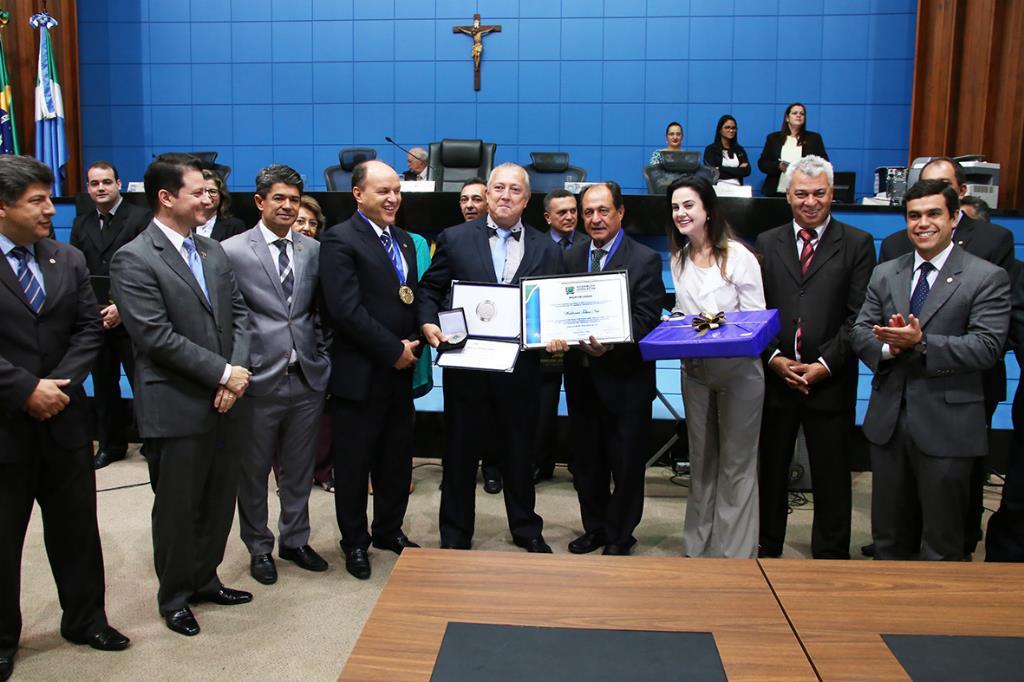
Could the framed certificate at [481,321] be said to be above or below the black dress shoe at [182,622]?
above

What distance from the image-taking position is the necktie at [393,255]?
3.49m

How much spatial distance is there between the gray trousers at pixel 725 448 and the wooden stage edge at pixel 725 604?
1.69m

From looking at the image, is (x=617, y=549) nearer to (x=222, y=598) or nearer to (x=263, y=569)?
(x=263, y=569)

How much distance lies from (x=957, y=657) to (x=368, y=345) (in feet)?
8.11

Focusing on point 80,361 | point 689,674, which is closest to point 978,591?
point 689,674

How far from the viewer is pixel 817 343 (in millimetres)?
3387

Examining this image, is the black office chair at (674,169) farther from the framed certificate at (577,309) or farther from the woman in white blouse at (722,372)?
the framed certificate at (577,309)

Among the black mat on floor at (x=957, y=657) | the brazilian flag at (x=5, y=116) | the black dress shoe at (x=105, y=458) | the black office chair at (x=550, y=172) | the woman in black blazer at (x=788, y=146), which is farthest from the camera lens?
the woman in black blazer at (x=788, y=146)

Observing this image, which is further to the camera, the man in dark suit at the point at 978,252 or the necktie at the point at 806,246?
the necktie at the point at 806,246

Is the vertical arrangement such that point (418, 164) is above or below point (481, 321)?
above

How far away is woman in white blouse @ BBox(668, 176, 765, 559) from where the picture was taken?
129 inches

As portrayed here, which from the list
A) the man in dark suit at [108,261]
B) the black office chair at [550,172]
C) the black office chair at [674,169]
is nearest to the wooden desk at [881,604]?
the man in dark suit at [108,261]

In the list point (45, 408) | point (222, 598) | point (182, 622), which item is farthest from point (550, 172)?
point (45, 408)

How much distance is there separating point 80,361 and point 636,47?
27.6 ft
